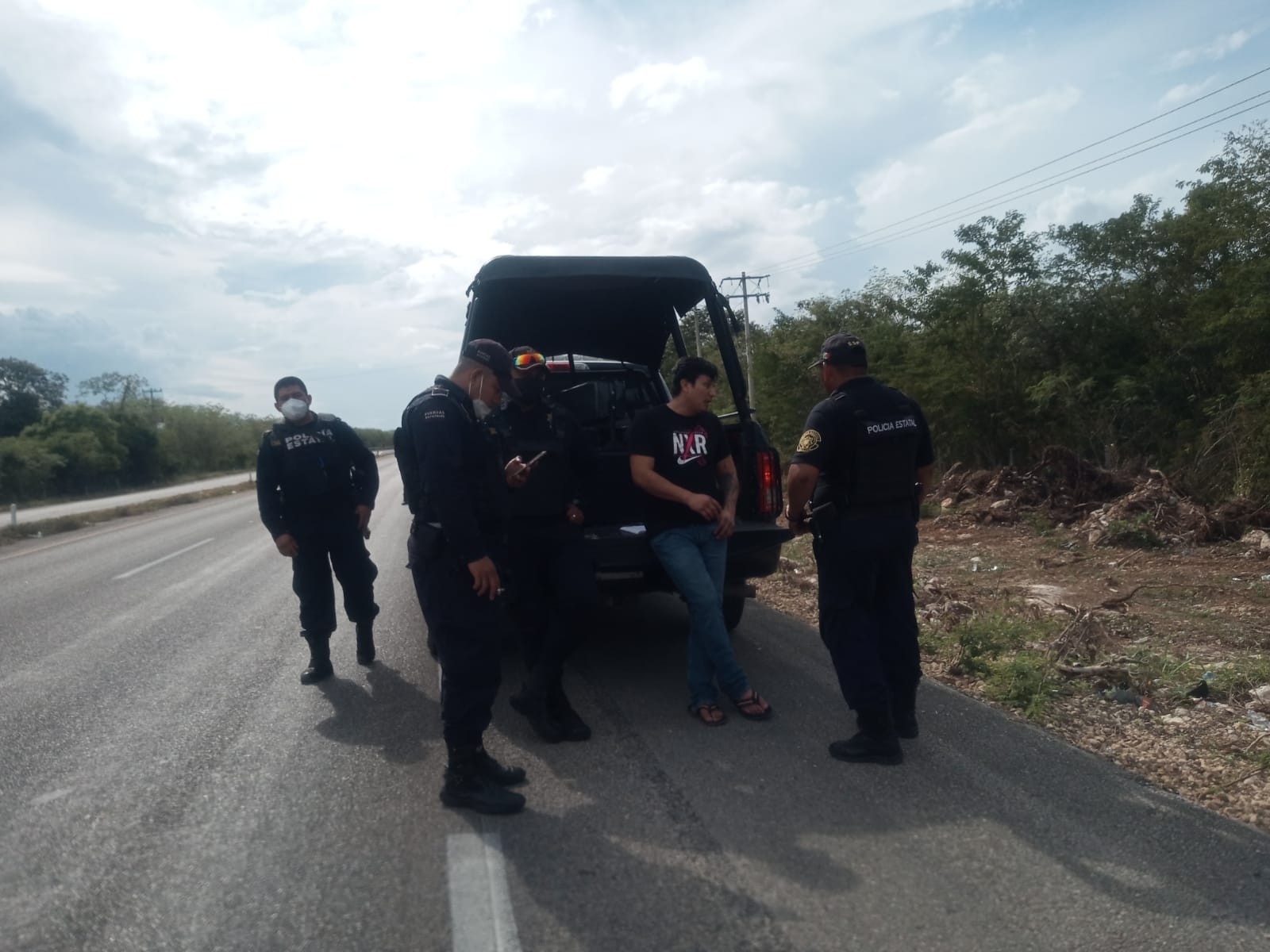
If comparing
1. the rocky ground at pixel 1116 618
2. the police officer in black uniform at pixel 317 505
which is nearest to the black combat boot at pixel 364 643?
the police officer in black uniform at pixel 317 505

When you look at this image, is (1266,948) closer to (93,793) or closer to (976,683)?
(976,683)

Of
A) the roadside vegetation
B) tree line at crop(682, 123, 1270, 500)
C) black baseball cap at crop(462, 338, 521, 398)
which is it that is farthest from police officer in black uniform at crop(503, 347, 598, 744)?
the roadside vegetation

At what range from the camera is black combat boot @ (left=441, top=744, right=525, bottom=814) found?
390cm

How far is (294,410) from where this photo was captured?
6141mm

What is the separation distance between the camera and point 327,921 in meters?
3.08

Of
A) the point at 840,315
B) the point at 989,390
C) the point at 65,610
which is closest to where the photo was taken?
the point at 65,610

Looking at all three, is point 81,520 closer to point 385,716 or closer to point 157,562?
point 157,562

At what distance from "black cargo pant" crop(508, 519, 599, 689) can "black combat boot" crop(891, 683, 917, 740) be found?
4.96 feet

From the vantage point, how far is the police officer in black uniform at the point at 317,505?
6.14m

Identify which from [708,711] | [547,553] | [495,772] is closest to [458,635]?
[495,772]

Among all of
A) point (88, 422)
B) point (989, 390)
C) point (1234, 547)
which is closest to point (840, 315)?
point (989, 390)

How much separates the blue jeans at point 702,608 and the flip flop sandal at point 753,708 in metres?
0.04

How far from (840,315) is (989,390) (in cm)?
736

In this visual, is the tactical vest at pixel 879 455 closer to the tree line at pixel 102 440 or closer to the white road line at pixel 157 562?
the white road line at pixel 157 562
